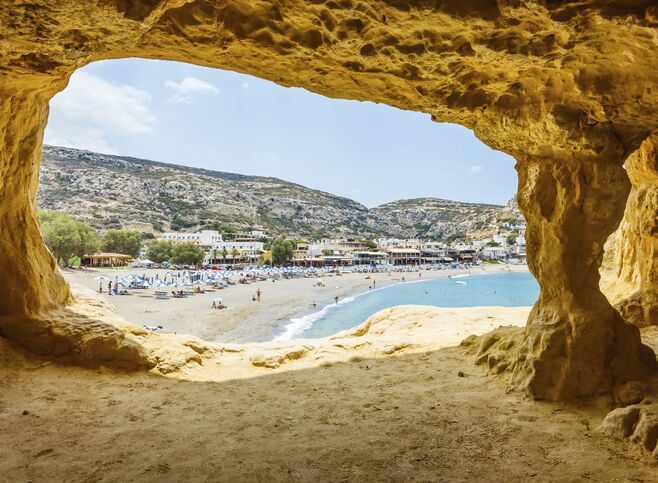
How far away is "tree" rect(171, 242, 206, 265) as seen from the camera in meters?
59.5

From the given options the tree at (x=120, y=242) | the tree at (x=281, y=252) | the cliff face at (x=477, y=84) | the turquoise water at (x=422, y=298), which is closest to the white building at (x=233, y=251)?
the tree at (x=281, y=252)

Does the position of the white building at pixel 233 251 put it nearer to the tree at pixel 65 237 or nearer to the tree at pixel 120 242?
the tree at pixel 120 242

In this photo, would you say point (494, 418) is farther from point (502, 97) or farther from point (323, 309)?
point (323, 309)

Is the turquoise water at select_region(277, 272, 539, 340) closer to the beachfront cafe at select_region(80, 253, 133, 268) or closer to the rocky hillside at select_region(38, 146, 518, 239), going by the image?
the beachfront cafe at select_region(80, 253, 133, 268)

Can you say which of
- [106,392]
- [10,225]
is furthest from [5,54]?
[106,392]

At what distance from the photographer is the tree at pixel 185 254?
195 feet

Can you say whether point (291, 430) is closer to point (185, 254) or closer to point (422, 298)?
point (422, 298)

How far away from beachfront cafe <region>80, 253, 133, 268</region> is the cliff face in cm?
5260

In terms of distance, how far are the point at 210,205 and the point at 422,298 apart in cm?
8561

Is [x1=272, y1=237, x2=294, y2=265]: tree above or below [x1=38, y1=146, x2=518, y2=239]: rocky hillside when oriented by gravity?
below

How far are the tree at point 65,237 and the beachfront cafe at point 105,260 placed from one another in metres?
4.53

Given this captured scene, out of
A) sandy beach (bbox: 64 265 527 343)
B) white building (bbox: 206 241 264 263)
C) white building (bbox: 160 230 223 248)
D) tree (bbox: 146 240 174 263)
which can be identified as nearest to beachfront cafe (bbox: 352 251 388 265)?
white building (bbox: 206 241 264 263)

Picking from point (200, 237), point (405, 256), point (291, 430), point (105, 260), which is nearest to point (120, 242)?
point (105, 260)

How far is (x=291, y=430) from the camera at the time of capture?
177 inches
